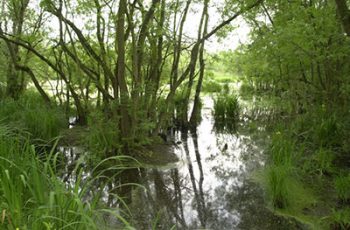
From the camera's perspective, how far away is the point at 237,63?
27.8 feet

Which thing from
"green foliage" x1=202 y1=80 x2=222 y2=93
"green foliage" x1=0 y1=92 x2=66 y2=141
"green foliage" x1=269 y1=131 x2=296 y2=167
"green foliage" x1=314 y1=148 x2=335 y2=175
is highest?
"green foliage" x1=202 y1=80 x2=222 y2=93

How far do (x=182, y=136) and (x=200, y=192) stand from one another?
128 inches

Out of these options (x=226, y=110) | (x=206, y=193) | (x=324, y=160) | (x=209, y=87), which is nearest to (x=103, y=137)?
(x=206, y=193)

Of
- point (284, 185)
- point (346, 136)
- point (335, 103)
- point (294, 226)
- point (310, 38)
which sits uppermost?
point (310, 38)

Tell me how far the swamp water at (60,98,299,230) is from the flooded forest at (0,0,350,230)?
0.06 ft

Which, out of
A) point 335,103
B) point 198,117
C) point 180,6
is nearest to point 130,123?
point 180,6

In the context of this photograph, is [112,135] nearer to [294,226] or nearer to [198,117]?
[294,226]

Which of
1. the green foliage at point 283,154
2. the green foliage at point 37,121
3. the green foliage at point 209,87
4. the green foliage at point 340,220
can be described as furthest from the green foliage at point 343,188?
the green foliage at point 209,87

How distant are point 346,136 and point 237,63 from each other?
428 cm

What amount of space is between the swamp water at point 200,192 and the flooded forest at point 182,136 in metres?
0.02

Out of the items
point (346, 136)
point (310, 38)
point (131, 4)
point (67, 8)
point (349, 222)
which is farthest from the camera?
point (67, 8)

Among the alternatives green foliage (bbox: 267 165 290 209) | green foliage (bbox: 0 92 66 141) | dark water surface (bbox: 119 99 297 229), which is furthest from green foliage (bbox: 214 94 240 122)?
green foliage (bbox: 267 165 290 209)

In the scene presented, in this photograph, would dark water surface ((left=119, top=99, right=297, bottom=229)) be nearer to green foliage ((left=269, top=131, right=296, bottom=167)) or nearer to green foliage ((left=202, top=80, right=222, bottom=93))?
green foliage ((left=269, top=131, right=296, bottom=167))

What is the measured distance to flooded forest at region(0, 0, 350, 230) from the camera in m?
3.06
